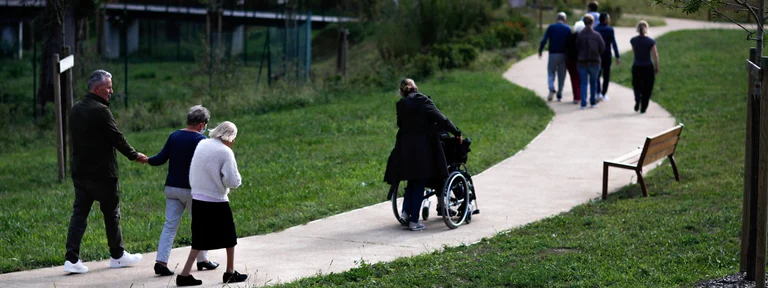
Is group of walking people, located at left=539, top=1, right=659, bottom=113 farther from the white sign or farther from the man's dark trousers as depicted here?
the man's dark trousers

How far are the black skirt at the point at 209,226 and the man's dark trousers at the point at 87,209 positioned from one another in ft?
3.28

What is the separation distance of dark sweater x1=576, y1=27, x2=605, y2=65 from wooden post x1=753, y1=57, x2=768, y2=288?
11.9 meters

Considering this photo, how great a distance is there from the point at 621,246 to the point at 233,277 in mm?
3406

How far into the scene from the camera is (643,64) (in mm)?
17969

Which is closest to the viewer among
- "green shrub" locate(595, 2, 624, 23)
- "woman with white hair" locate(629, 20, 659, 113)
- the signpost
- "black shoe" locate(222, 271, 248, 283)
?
"black shoe" locate(222, 271, 248, 283)

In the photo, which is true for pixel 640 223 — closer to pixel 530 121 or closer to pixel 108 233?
pixel 108 233

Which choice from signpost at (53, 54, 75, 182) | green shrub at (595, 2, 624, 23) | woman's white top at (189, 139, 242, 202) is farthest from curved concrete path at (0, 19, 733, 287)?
green shrub at (595, 2, 624, 23)

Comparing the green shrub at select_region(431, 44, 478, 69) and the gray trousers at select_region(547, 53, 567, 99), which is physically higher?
the gray trousers at select_region(547, 53, 567, 99)

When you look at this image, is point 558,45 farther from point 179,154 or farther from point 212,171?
point 212,171

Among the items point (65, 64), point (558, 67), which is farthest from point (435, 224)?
point (558, 67)

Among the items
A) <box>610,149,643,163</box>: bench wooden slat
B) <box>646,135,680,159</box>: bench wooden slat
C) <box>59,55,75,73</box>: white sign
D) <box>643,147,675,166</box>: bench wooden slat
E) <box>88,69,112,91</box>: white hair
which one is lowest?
<box>610,149,643,163</box>: bench wooden slat

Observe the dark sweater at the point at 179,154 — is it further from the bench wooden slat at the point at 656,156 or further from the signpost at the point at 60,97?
the bench wooden slat at the point at 656,156

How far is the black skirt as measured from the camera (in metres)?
7.70

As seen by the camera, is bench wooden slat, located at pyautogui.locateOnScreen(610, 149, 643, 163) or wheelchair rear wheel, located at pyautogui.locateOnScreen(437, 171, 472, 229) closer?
wheelchair rear wheel, located at pyautogui.locateOnScreen(437, 171, 472, 229)
